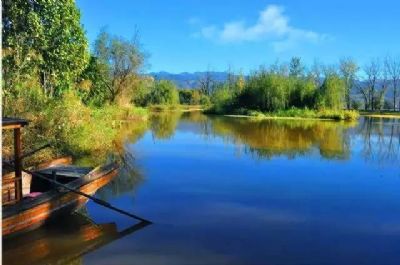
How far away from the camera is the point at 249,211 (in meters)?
9.11

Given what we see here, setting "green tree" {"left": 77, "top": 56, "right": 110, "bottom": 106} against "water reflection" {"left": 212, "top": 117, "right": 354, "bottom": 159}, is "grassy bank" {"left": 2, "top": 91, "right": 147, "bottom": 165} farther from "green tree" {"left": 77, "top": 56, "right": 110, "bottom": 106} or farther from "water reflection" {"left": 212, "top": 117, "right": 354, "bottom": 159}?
"green tree" {"left": 77, "top": 56, "right": 110, "bottom": 106}

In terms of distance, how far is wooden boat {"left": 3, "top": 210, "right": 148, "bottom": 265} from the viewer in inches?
259

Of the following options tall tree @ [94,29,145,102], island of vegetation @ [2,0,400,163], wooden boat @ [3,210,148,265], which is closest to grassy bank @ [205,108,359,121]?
island of vegetation @ [2,0,400,163]

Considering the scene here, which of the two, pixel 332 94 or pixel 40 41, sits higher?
pixel 40 41

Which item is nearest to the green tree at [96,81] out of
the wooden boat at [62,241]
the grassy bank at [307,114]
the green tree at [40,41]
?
the green tree at [40,41]

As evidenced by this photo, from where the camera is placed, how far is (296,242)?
736 cm

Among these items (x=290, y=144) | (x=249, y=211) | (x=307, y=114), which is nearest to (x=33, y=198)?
(x=249, y=211)

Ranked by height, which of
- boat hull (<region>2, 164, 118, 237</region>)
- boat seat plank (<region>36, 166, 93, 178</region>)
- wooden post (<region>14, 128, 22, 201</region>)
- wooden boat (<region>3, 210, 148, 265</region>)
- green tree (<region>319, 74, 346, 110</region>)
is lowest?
wooden boat (<region>3, 210, 148, 265</region>)

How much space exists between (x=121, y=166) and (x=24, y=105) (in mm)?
3513

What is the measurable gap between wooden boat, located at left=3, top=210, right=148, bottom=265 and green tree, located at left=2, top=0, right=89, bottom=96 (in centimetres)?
858

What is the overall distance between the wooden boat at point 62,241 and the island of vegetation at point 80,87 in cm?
519

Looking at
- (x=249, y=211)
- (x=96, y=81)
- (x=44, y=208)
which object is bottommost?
(x=249, y=211)

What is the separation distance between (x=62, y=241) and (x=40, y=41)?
11204 millimetres

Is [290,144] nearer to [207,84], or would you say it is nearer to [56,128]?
[56,128]
